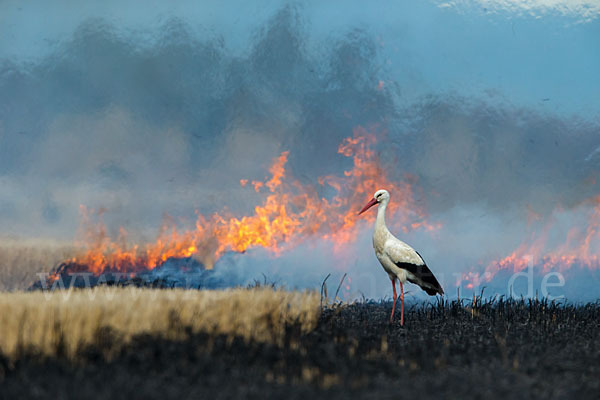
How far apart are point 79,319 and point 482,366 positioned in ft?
17.1

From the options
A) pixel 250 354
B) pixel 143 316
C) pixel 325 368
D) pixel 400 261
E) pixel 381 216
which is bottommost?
pixel 325 368

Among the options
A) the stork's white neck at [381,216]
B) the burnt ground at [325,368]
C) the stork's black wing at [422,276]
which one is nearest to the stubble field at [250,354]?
the burnt ground at [325,368]

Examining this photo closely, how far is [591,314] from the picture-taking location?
1490 cm

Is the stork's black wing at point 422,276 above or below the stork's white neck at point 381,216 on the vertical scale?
below

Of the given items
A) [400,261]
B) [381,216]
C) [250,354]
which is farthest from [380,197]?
[250,354]

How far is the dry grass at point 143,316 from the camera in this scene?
7.80m

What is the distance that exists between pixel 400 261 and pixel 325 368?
5.43 m

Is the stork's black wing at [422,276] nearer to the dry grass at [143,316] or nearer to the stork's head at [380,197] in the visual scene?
the stork's head at [380,197]

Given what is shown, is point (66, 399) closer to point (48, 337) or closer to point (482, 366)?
point (48, 337)

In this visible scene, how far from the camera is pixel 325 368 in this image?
782 centimetres

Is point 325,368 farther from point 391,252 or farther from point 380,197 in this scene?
point 380,197

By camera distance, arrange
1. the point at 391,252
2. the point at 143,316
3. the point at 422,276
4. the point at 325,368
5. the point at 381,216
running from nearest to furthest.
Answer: the point at 325,368 < the point at 143,316 < the point at 391,252 < the point at 422,276 < the point at 381,216

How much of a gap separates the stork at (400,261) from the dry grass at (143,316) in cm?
233

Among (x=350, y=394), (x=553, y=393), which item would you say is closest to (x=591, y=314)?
(x=553, y=393)
